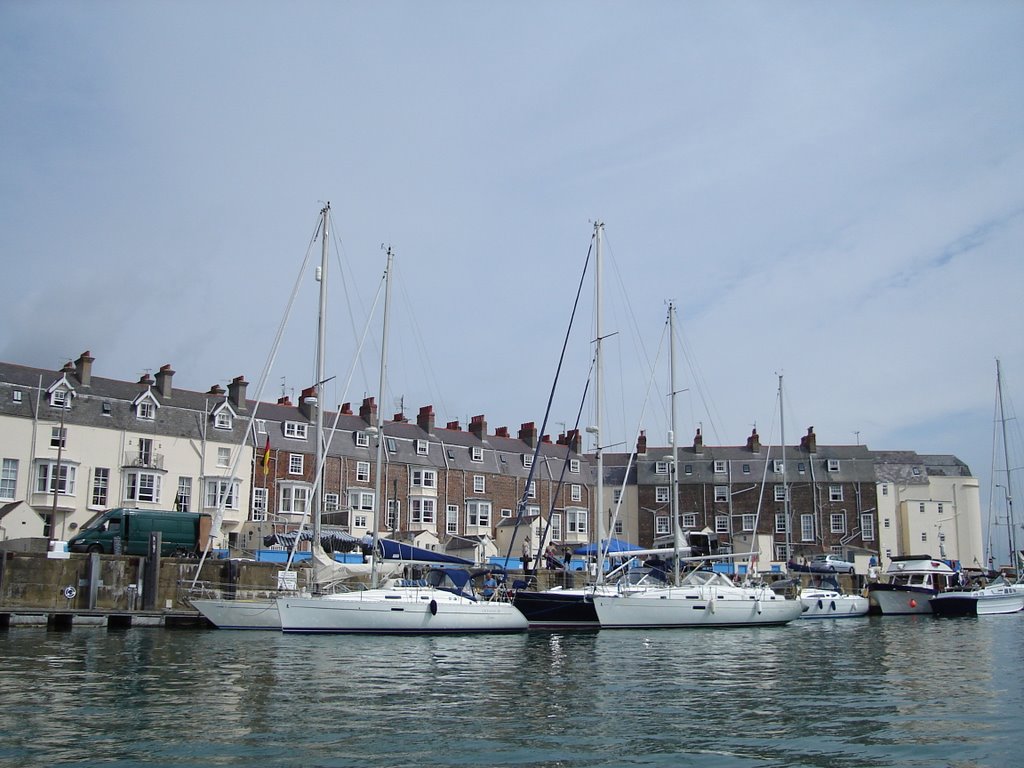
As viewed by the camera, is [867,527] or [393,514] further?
[867,527]

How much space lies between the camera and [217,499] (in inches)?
2451

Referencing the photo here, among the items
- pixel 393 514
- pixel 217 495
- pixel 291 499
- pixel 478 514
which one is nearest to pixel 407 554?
pixel 217 495

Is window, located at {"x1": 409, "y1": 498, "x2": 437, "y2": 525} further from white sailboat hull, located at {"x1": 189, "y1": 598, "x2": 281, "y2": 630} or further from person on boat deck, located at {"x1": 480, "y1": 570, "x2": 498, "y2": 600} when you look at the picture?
white sailboat hull, located at {"x1": 189, "y1": 598, "x2": 281, "y2": 630}

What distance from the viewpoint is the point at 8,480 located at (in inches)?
2146

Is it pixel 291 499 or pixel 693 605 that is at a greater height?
pixel 291 499

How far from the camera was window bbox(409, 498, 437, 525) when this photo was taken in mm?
73438

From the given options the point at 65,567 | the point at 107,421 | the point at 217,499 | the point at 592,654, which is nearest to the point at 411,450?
the point at 217,499

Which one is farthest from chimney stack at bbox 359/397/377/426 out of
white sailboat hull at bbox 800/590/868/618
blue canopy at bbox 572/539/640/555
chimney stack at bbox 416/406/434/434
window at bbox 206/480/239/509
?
white sailboat hull at bbox 800/590/868/618

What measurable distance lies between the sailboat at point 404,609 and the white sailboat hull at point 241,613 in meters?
1.50

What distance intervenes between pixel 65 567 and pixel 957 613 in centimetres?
4730

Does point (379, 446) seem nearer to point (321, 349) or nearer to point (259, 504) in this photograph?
point (321, 349)

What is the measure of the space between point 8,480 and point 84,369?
27.5 ft

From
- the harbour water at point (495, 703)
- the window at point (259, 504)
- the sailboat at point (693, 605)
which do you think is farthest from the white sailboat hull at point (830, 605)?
the window at point (259, 504)

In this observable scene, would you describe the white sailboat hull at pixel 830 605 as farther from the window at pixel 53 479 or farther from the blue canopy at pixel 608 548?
the window at pixel 53 479
